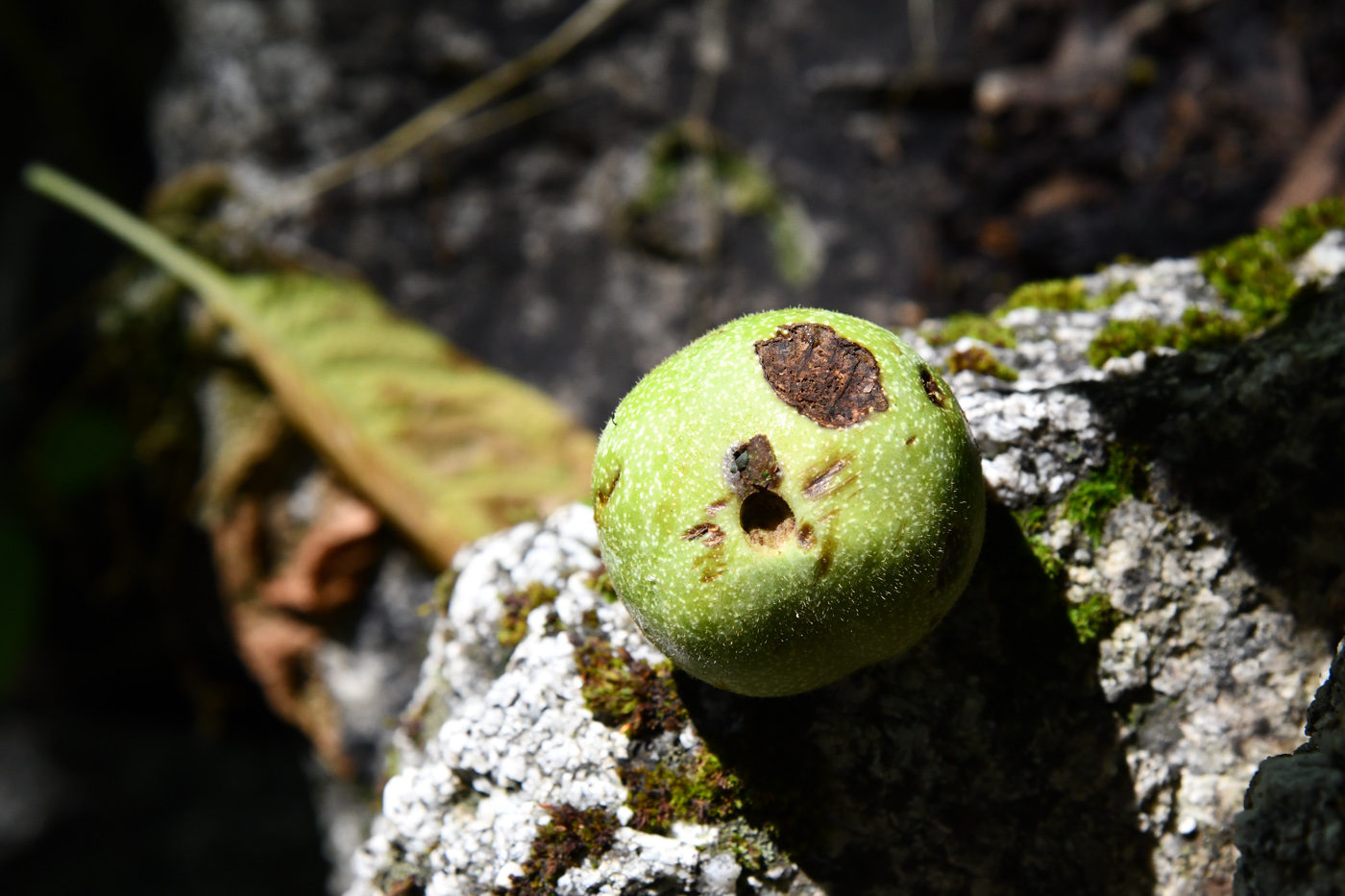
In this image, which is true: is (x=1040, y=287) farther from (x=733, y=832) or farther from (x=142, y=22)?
(x=142, y=22)

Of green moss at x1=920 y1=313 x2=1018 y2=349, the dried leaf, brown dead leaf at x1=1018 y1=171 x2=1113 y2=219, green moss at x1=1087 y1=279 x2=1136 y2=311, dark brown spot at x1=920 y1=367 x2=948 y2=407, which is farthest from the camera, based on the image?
brown dead leaf at x1=1018 y1=171 x2=1113 y2=219

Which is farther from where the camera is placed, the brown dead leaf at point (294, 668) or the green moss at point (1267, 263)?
the brown dead leaf at point (294, 668)

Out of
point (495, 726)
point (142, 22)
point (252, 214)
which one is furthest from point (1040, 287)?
point (142, 22)

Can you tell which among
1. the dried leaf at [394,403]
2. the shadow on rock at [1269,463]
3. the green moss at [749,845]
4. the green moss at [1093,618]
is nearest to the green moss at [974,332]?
the shadow on rock at [1269,463]

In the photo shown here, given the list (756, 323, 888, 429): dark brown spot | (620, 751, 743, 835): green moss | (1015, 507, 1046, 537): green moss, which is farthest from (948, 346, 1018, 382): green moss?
(620, 751, 743, 835): green moss

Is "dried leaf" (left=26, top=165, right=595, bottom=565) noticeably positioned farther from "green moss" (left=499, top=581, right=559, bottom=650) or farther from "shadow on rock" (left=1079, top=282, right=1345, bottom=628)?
"shadow on rock" (left=1079, top=282, right=1345, bottom=628)

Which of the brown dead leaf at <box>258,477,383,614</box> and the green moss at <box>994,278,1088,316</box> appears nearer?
the green moss at <box>994,278,1088,316</box>

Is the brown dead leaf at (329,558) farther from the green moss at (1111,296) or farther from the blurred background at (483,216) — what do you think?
the green moss at (1111,296)
